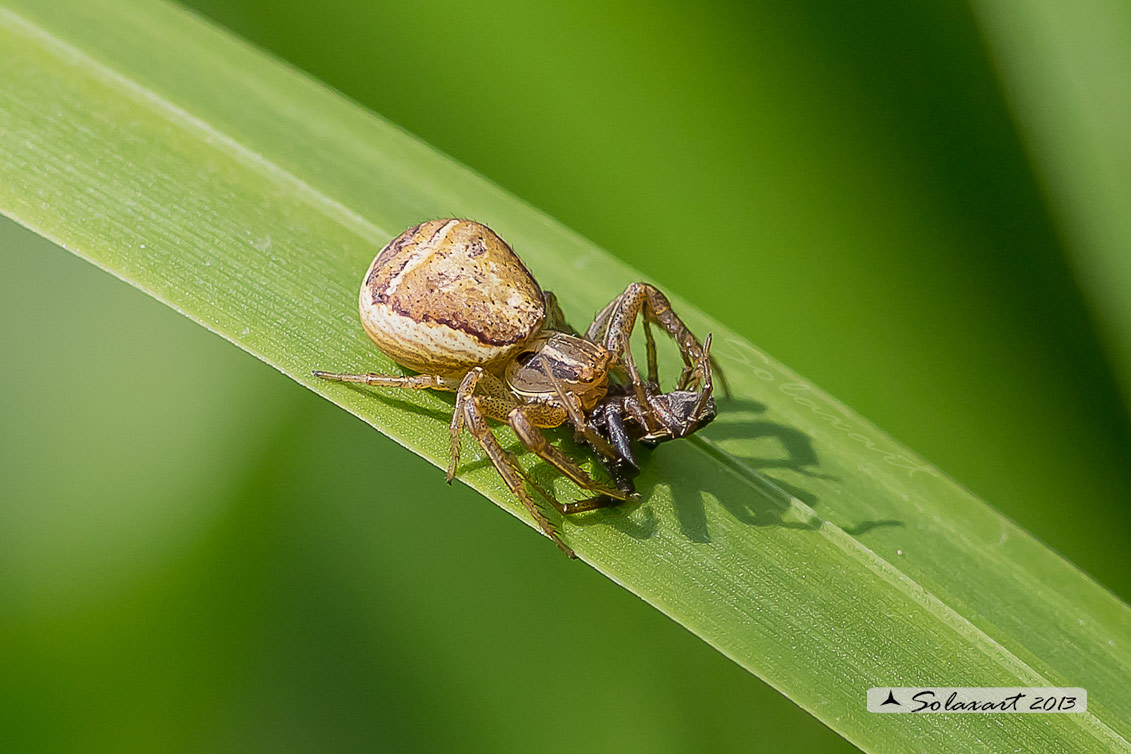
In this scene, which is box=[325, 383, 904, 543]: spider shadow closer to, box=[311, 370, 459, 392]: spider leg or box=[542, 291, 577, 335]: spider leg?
box=[311, 370, 459, 392]: spider leg

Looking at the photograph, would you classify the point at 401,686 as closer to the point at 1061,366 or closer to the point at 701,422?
the point at 701,422

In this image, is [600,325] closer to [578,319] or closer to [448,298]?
[578,319]

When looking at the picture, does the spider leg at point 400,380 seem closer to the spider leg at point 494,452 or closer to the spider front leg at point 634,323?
the spider leg at point 494,452

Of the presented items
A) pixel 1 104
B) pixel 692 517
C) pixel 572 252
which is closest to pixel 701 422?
pixel 692 517

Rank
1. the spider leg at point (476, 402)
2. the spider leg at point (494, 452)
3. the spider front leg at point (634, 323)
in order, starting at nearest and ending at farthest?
the spider leg at point (494, 452) → the spider leg at point (476, 402) → the spider front leg at point (634, 323)

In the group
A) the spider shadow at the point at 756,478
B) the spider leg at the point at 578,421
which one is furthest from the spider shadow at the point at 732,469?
the spider leg at the point at 578,421

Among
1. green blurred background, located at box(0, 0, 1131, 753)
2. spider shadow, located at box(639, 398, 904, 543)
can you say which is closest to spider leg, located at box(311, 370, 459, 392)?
green blurred background, located at box(0, 0, 1131, 753)
